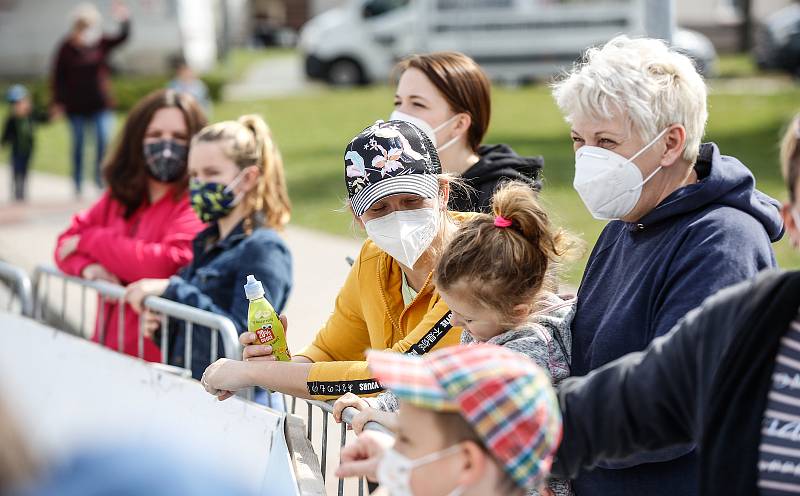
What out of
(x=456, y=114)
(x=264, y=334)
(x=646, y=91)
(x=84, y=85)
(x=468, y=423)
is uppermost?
(x=646, y=91)

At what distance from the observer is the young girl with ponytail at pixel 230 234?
450cm

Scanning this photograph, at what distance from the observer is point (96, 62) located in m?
15.6

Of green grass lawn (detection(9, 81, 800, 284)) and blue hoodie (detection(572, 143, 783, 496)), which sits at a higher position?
blue hoodie (detection(572, 143, 783, 496))

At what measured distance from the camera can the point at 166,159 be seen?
5.22m

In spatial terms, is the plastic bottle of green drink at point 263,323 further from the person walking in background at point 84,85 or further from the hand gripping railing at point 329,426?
the person walking in background at point 84,85

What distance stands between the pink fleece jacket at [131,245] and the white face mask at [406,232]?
195 centimetres

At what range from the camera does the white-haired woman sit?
2.68 metres

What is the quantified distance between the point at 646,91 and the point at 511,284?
576 millimetres

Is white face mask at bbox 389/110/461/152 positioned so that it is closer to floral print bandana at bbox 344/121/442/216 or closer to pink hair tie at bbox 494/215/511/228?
floral print bandana at bbox 344/121/442/216

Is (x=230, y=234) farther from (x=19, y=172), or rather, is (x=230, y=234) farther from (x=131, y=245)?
(x=19, y=172)

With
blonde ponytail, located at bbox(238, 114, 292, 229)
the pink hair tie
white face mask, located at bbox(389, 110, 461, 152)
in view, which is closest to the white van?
blonde ponytail, located at bbox(238, 114, 292, 229)

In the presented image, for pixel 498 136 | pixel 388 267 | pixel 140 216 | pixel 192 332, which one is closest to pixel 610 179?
pixel 388 267

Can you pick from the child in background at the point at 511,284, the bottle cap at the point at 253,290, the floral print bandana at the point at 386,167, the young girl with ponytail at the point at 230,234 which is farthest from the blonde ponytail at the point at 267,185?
the child in background at the point at 511,284

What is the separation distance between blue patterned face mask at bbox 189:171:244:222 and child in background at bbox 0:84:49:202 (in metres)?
10.9
